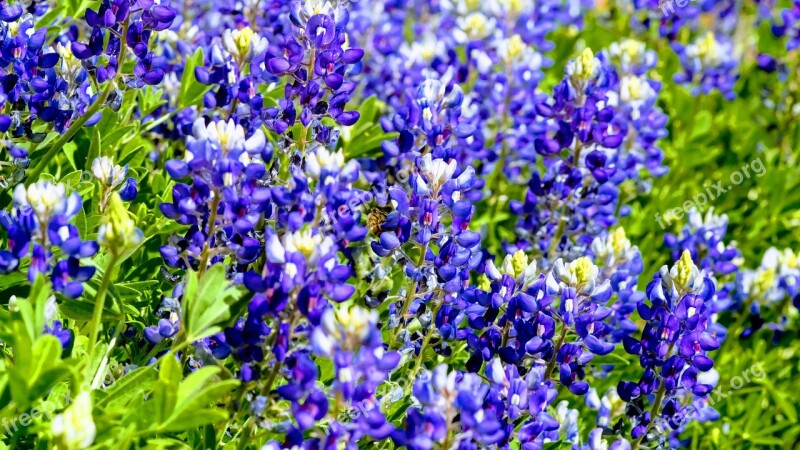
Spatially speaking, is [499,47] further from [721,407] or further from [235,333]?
[235,333]

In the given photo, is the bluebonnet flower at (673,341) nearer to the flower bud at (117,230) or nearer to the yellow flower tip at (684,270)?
the yellow flower tip at (684,270)

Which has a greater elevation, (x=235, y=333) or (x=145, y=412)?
(x=235, y=333)

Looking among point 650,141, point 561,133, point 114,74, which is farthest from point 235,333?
point 650,141

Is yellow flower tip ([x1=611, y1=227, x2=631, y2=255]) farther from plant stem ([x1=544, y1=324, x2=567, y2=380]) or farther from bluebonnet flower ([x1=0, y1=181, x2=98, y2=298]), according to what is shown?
bluebonnet flower ([x1=0, y1=181, x2=98, y2=298])

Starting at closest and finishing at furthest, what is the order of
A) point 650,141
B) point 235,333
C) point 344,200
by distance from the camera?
point 235,333, point 344,200, point 650,141

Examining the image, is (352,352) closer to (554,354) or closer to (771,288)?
(554,354)

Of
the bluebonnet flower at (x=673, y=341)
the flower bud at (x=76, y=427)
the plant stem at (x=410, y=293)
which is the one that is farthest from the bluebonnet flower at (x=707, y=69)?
the flower bud at (x=76, y=427)

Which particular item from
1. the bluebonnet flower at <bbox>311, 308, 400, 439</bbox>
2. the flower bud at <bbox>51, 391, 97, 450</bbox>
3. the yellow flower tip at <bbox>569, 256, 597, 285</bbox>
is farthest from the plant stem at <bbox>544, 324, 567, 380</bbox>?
the flower bud at <bbox>51, 391, 97, 450</bbox>

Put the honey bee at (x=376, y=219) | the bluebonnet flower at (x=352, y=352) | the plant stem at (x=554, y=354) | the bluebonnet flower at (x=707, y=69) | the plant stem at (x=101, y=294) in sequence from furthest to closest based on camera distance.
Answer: the bluebonnet flower at (x=707, y=69)
the honey bee at (x=376, y=219)
the plant stem at (x=554, y=354)
the plant stem at (x=101, y=294)
the bluebonnet flower at (x=352, y=352)
